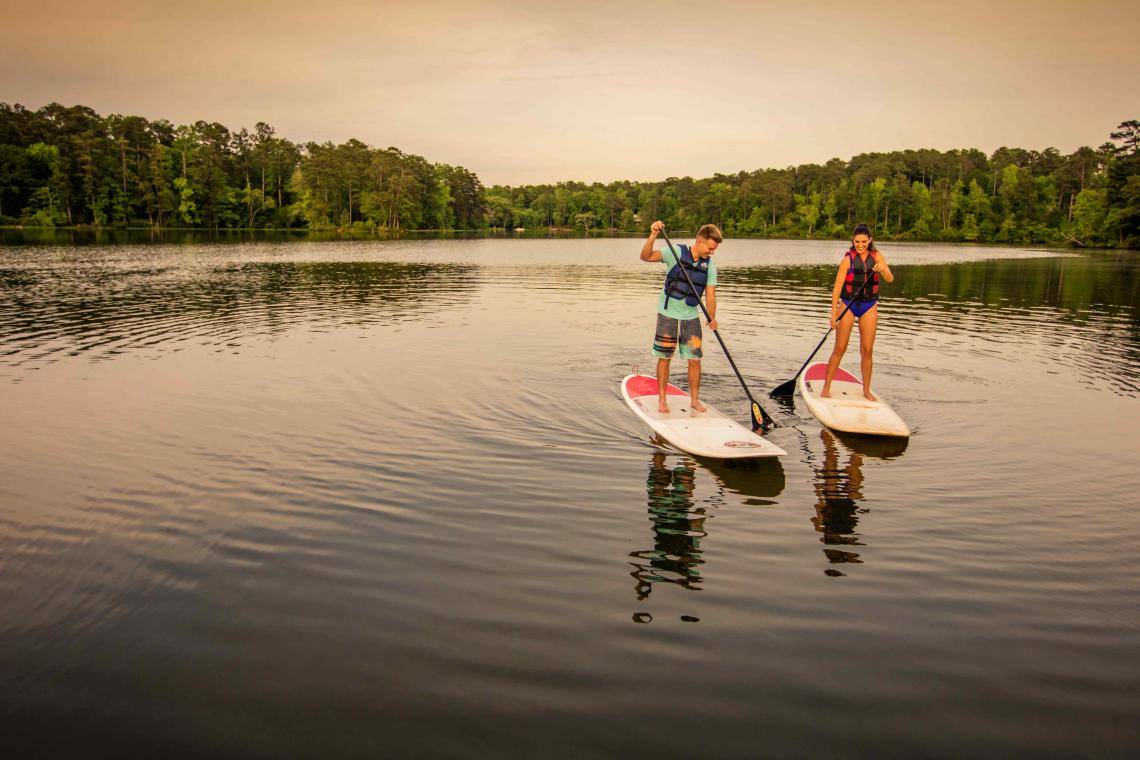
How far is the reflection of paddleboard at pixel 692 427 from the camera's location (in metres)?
7.51

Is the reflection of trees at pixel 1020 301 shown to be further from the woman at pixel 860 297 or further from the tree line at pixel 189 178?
the tree line at pixel 189 178

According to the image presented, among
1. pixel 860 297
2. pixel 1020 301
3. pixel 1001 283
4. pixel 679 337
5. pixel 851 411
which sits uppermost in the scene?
pixel 1001 283

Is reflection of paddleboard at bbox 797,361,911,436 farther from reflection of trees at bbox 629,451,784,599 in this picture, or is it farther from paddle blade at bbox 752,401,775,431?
reflection of trees at bbox 629,451,784,599

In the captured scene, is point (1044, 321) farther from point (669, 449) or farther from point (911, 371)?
point (669, 449)

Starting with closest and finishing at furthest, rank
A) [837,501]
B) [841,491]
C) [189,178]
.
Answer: [837,501], [841,491], [189,178]

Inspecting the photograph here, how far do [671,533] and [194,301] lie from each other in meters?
21.7

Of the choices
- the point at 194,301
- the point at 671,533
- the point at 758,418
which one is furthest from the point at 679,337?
the point at 194,301

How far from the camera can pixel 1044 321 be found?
65.1 feet

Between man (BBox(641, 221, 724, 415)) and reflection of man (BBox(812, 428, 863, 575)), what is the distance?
2044 millimetres

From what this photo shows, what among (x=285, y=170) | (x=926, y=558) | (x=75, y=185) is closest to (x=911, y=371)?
(x=926, y=558)

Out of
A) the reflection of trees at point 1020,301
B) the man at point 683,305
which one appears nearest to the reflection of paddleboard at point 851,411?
the man at point 683,305

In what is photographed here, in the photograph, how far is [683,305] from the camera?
894cm

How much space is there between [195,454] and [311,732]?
5478 mm

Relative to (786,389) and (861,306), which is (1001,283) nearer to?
(786,389)
